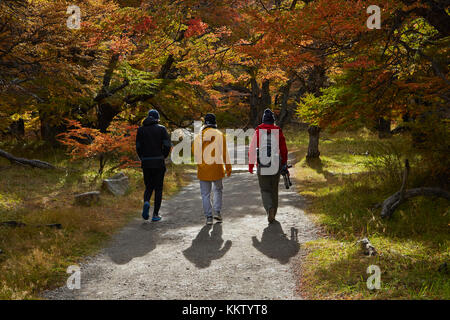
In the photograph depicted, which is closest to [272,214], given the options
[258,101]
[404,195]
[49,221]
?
[404,195]

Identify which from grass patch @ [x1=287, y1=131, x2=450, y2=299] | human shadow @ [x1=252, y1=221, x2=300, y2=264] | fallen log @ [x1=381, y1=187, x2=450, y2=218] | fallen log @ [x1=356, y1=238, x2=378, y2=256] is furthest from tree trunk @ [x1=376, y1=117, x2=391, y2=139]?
fallen log @ [x1=356, y1=238, x2=378, y2=256]

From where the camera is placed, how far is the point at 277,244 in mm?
5625

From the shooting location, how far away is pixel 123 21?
9531 mm

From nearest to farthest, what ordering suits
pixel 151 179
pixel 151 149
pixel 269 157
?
pixel 269 157 < pixel 151 149 < pixel 151 179

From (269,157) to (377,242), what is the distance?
238 cm

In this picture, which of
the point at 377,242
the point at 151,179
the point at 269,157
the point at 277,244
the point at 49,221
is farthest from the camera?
the point at 151,179

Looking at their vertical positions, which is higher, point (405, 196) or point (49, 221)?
point (405, 196)

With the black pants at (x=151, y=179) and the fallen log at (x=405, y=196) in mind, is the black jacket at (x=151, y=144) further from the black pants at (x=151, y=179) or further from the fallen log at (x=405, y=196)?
the fallen log at (x=405, y=196)

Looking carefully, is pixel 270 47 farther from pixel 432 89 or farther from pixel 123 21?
pixel 123 21

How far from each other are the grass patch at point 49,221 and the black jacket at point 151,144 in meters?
1.41

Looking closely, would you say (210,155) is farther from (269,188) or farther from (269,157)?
(269,188)

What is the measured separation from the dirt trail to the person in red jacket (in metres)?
0.62

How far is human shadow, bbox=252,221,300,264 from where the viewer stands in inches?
202
